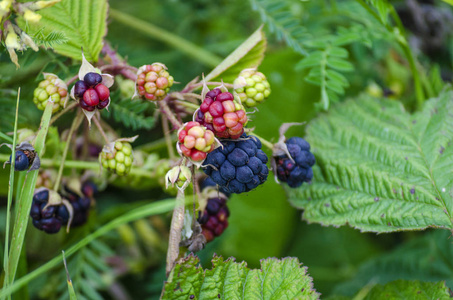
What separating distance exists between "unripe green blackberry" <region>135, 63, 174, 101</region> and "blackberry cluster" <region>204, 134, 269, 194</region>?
7.9 inches

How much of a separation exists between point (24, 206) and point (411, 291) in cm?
104

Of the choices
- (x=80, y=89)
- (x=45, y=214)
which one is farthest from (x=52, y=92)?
(x=45, y=214)

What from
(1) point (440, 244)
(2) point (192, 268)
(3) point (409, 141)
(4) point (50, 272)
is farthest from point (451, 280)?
(4) point (50, 272)

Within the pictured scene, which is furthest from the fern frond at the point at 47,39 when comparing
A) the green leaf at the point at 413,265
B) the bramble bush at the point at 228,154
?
the green leaf at the point at 413,265

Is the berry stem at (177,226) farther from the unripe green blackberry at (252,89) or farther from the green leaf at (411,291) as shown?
the green leaf at (411,291)

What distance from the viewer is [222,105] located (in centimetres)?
92

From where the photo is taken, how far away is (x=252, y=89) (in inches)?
40.9

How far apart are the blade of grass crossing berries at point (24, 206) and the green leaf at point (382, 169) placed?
0.74 m

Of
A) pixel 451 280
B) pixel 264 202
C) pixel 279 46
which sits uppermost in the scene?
pixel 279 46

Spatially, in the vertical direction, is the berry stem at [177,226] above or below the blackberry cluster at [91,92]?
below

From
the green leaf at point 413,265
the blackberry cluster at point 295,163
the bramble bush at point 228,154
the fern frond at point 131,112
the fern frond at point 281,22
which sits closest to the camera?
the bramble bush at point 228,154

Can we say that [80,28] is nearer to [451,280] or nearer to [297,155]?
[297,155]

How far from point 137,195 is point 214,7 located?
1.05 metres

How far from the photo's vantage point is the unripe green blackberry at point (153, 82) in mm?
999
